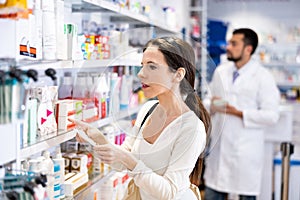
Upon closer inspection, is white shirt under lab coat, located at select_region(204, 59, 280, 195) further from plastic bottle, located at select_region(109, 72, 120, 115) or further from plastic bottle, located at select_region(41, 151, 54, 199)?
plastic bottle, located at select_region(41, 151, 54, 199)

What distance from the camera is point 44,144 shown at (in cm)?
196

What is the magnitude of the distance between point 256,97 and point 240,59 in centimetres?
35

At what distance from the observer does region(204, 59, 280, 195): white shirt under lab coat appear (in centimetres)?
405

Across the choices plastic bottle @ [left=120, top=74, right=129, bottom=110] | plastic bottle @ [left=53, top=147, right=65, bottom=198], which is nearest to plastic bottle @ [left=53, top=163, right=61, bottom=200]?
plastic bottle @ [left=53, top=147, right=65, bottom=198]

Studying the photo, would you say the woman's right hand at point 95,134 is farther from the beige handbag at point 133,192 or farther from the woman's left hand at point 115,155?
the beige handbag at point 133,192

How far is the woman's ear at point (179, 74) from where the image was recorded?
1947 mm

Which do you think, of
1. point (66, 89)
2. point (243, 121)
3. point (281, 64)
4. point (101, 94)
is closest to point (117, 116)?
point (101, 94)

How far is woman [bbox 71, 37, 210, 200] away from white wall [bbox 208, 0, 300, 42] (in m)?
5.60

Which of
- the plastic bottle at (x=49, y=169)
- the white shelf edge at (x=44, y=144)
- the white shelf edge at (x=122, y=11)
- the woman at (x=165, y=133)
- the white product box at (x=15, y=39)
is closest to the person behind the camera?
the white product box at (x=15, y=39)

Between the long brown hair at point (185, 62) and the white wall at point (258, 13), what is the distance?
5.51 meters

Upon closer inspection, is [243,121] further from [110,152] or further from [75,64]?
[110,152]

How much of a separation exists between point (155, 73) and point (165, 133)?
234 millimetres

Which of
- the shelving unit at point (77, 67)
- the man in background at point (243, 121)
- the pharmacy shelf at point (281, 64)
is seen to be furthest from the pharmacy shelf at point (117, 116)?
the pharmacy shelf at point (281, 64)

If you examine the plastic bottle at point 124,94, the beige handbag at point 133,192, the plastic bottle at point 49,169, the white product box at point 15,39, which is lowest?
the beige handbag at point 133,192
